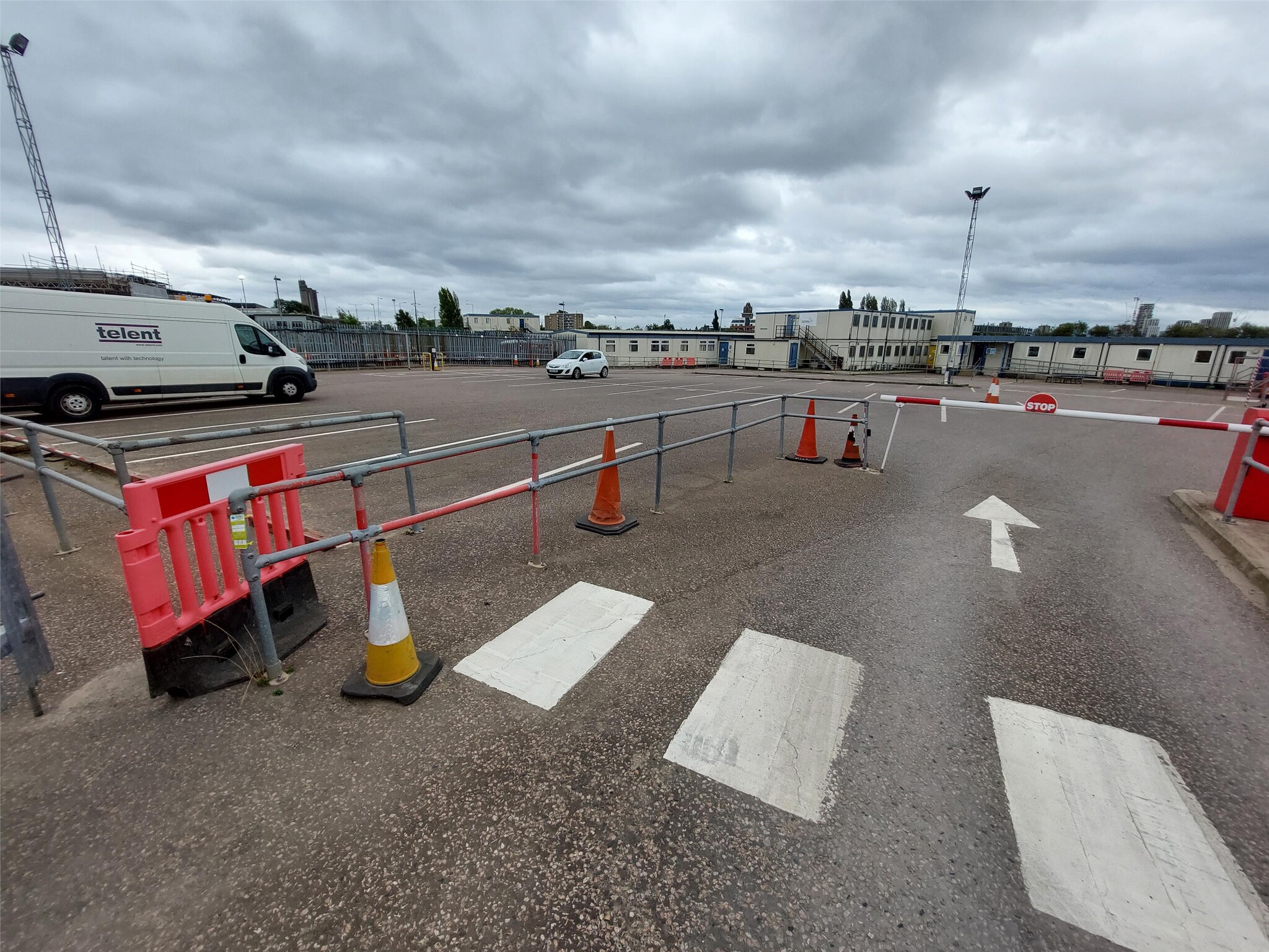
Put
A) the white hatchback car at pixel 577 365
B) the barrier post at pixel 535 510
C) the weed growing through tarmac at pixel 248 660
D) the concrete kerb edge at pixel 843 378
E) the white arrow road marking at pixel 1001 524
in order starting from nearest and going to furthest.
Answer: the weed growing through tarmac at pixel 248 660
the barrier post at pixel 535 510
the white arrow road marking at pixel 1001 524
the white hatchback car at pixel 577 365
the concrete kerb edge at pixel 843 378

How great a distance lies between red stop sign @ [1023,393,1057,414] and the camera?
5.91 meters

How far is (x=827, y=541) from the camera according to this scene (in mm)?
4961

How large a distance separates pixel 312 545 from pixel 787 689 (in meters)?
2.59

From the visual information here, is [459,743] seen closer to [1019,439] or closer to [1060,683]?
[1060,683]

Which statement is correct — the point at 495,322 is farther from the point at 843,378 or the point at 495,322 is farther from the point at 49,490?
the point at 49,490

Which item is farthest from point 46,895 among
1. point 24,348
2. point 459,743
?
point 24,348

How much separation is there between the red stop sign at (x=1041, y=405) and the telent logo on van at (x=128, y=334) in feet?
55.3

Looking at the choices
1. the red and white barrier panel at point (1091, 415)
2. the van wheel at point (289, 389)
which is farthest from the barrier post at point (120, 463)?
the van wheel at point (289, 389)

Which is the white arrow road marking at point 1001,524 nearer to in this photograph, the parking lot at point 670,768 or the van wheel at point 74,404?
the parking lot at point 670,768

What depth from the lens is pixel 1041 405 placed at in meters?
6.06

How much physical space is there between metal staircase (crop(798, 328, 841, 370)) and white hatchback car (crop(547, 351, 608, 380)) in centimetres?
2533

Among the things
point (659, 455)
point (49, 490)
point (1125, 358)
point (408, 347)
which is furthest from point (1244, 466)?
point (1125, 358)

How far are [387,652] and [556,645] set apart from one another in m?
0.94

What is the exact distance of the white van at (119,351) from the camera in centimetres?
1057
